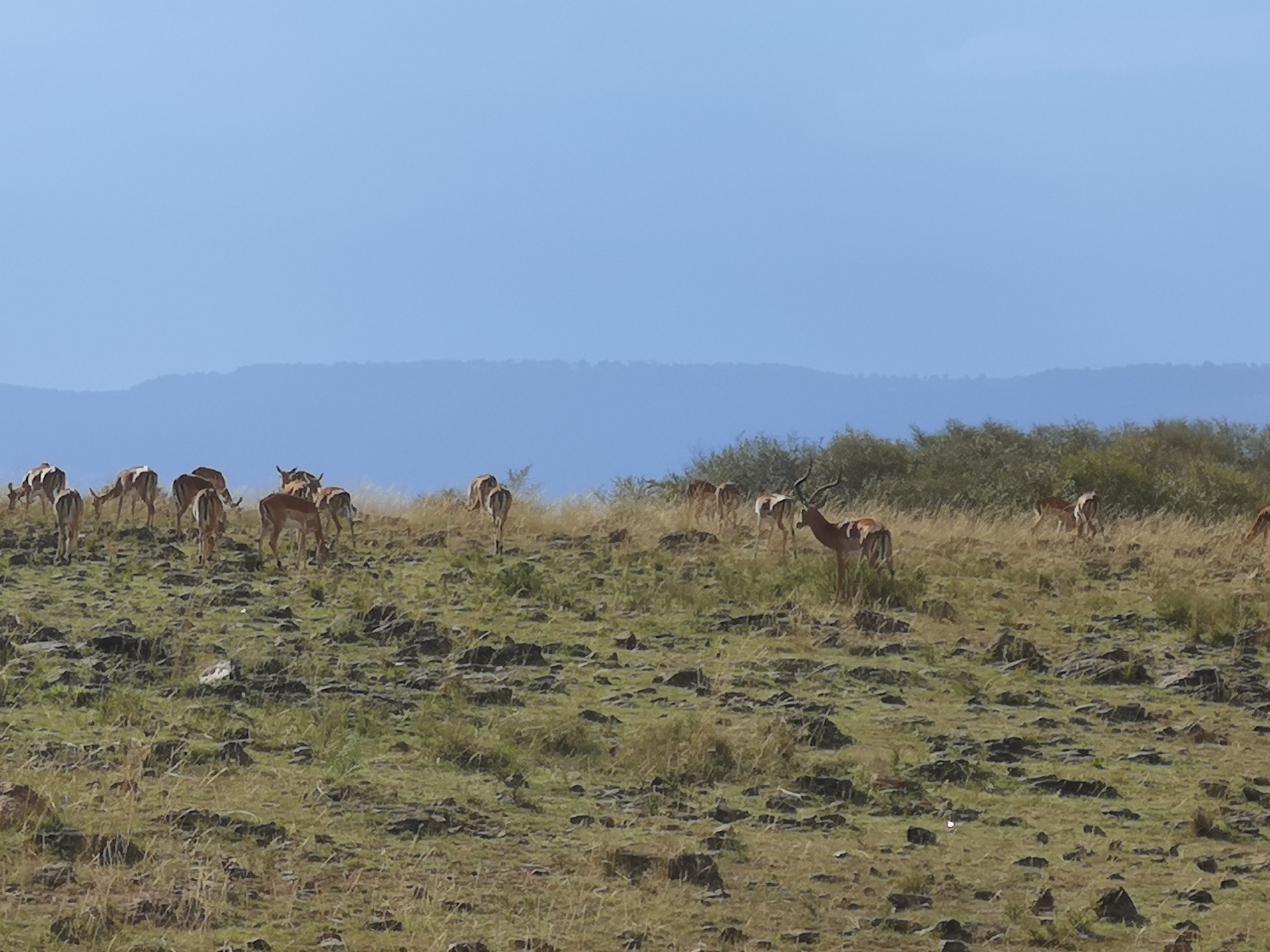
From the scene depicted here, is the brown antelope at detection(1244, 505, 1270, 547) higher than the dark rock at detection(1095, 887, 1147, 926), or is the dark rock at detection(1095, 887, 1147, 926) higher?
the brown antelope at detection(1244, 505, 1270, 547)

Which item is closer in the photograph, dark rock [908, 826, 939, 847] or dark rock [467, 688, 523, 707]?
dark rock [908, 826, 939, 847]

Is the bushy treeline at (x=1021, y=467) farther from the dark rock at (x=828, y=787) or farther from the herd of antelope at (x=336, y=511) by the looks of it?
the dark rock at (x=828, y=787)

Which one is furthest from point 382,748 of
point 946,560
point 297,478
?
point 297,478

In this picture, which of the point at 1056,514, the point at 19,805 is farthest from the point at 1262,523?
the point at 19,805

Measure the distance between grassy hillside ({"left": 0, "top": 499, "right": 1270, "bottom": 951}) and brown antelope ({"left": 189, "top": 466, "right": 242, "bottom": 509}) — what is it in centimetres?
586

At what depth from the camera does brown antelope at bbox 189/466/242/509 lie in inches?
921

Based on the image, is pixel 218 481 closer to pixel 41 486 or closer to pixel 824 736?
A: pixel 41 486

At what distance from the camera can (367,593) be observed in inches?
Answer: 609

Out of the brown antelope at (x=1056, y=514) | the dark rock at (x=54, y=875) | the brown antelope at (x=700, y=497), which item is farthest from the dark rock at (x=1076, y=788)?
the brown antelope at (x=700, y=497)

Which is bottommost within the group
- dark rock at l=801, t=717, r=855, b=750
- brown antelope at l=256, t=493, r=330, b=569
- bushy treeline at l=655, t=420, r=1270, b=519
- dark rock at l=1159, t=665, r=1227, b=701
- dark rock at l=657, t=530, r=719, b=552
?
dark rock at l=801, t=717, r=855, b=750

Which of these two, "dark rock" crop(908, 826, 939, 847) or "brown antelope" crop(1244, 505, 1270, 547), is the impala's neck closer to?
"brown antelope" crop(1244, 505, 1270, 547)

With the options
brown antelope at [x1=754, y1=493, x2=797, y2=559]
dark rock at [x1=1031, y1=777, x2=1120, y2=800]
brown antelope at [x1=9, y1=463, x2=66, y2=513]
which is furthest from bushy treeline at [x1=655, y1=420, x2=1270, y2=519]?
dark rock at [x1=1031, y1=777, x2=1120, y2=800]

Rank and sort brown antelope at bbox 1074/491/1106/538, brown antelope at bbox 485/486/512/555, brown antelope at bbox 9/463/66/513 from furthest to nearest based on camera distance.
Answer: brown antelope at bbox 1074/491/1106/538, brown antelope at bbox 9/463/66/513, brown antelope at bbox 485/486/512/555

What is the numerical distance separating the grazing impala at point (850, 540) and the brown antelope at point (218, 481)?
9.27m
